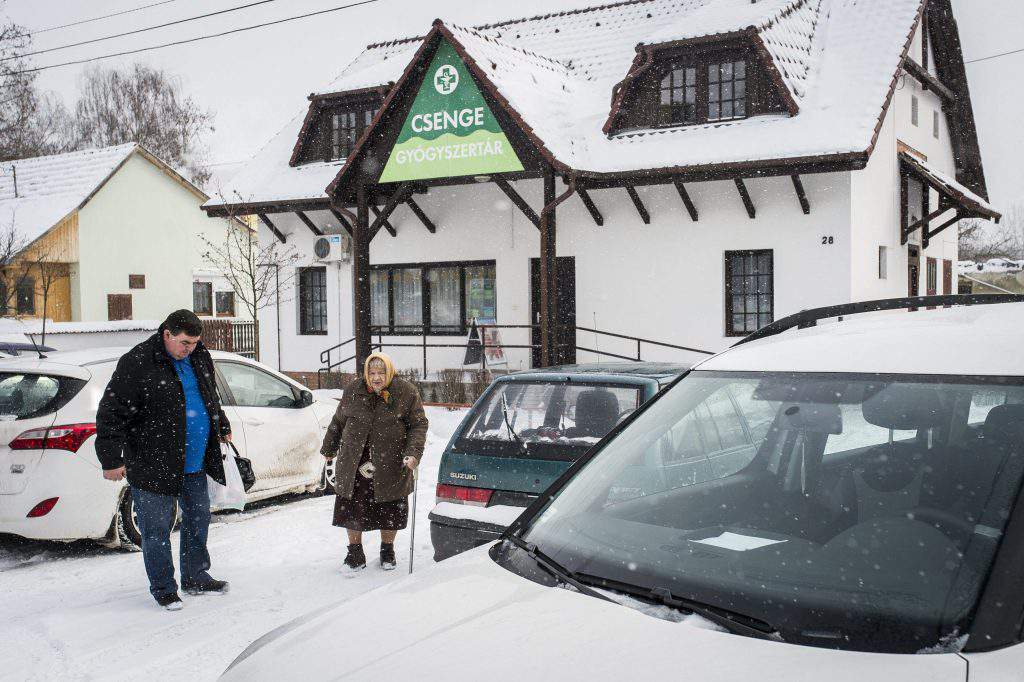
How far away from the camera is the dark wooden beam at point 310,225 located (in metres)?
20.2

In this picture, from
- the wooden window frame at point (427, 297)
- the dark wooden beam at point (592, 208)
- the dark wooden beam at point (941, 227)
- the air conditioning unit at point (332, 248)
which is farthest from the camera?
the air conditioning unit at point (332, 248)

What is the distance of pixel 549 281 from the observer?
1530 centimetres

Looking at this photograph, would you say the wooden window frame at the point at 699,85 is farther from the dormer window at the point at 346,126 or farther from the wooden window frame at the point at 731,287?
the dormer window at the point at 346,126

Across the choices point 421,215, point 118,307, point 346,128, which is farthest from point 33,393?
point 118,307

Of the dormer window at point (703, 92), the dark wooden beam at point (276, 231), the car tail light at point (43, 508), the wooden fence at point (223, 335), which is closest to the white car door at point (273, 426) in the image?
the car tail light at point (43, 508)

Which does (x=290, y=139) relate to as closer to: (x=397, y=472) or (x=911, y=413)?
(x=397, y=472)

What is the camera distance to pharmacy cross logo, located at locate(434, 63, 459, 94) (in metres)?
15.3

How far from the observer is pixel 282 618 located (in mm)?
5617

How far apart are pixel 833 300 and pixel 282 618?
12.1 meters

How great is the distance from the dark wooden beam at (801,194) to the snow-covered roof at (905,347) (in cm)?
1270

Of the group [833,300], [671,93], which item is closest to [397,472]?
[833,300]

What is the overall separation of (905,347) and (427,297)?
56.2 feet

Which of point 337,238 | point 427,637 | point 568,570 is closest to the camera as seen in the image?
point 427,637

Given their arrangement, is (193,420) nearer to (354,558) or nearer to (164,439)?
→ (164,439)
